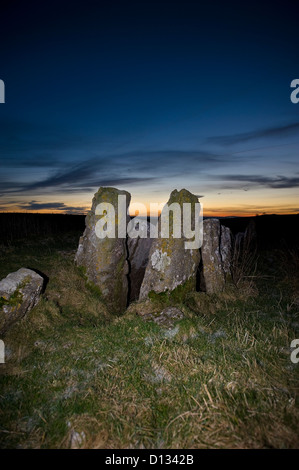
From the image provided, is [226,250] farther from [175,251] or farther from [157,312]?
[157,312]

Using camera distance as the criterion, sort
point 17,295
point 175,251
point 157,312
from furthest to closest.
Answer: point 175,251
point 157,312
point 17,295

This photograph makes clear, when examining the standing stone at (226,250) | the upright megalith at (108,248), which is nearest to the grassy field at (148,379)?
the upright megalith at (108,248)

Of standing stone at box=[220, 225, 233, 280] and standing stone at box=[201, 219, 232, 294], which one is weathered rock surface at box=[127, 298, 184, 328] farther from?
standing stone at box=[220, 225, 233, 280]

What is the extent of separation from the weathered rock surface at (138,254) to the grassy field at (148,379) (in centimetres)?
156

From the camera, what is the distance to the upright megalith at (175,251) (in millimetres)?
6641

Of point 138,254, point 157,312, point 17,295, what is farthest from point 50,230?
point 157,312

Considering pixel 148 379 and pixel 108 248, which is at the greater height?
pixel 108 248

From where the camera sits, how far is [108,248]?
7094 millimetres

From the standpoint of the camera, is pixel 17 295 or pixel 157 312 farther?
pixel 157 312

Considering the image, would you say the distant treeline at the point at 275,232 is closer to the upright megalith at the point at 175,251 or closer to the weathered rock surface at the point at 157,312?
the upright megalith at the point at 175,251

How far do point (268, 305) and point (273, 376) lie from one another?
128 inches

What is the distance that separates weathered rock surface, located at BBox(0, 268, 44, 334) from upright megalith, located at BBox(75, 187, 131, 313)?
5.25ft

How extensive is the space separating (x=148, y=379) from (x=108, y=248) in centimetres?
378
